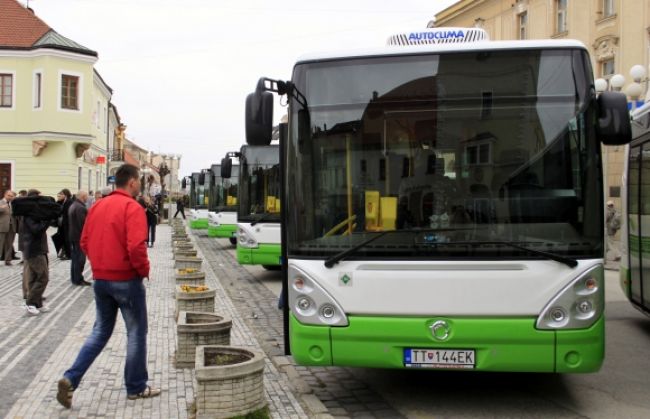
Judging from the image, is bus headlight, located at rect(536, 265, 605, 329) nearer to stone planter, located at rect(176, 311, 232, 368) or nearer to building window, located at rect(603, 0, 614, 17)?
stone planter, located at rect(176, 311, 232, 368)

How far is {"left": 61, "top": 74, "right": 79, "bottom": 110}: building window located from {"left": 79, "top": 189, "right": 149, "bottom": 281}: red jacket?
1296 inches

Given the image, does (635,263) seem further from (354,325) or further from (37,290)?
(37,290)

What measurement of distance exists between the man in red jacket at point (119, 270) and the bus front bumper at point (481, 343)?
4.99 ft

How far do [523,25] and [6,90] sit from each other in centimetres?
2566

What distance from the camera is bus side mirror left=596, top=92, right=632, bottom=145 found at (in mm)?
5660

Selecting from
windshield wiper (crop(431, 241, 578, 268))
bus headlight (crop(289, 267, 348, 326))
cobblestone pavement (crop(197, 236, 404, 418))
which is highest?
windshield wiper (crop(431, 241, 578, 268))

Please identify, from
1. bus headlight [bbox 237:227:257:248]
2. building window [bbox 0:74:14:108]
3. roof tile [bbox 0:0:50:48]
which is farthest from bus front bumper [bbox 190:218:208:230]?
bus headlight [bbox 237:227:257:248]

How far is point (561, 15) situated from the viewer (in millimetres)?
32531

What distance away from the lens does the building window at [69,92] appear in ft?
119

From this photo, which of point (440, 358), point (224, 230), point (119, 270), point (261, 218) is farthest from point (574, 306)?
point (224, 230)

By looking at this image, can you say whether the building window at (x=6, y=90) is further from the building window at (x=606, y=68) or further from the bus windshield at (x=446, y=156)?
the bus windshield at (x=446, y=156)

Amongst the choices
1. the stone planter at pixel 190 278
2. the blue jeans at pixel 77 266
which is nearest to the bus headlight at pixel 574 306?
the stone planter at pixel 190 278

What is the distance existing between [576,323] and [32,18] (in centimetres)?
3971

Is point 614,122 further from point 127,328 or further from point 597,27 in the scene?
point 597,27
